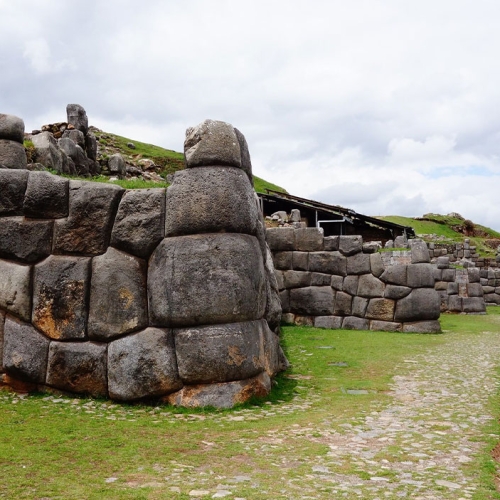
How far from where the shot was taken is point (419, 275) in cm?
1555

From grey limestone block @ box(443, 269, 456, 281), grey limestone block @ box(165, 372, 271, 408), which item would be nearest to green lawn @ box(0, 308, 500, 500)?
grey limestone block @ box(165, 372, 271, 408)

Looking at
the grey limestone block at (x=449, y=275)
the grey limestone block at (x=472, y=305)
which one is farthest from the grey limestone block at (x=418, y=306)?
the grey limestone block at (x=472, y=305)

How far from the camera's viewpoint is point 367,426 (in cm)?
617

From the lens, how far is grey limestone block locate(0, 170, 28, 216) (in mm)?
7711

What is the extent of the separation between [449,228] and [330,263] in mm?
42727

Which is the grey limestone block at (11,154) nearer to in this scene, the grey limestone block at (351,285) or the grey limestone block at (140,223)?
the grey limestone block at (140,223)

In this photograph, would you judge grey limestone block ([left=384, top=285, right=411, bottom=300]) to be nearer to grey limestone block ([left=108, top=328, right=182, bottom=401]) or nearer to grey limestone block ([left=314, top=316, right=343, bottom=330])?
grey limestone block ([left=314, top=316, right=343, bottom=330])

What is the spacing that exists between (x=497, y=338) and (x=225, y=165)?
10084mm

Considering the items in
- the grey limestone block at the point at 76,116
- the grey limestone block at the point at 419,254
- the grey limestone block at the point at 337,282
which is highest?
the grey limestone block at the point at 76,116

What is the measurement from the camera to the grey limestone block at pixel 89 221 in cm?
750

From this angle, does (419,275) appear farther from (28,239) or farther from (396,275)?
(28,239)

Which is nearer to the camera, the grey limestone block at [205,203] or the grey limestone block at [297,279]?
the grey limestone block at [205,203]

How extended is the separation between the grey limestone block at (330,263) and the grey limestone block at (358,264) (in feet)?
0.48

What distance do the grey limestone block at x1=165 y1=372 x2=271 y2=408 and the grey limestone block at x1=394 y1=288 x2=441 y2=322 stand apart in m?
9.40
